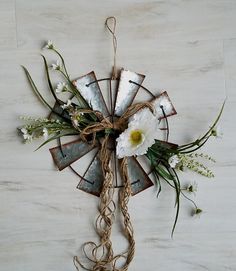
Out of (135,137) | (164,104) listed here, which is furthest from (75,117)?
(164,104)

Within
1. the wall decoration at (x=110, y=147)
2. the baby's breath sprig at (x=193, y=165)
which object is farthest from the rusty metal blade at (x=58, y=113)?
the baby's breath sprig at (x=193, y=165)

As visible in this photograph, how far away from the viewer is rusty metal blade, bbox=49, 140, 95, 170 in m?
1.44

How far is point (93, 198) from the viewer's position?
144cm

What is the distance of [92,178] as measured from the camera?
1.44 metres

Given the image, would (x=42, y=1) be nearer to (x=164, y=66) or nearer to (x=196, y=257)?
(x=164, y=66)

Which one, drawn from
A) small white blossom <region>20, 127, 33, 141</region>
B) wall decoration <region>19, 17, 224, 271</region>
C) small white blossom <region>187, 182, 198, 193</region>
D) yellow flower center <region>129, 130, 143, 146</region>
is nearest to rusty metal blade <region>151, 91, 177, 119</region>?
wall decoration <region>19, 17, 224, 271</region>

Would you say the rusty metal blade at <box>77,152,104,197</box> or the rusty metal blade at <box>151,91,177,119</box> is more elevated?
the rusty metal blade at <box>151,91,177,119</box>

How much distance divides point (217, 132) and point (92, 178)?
0.48 meters

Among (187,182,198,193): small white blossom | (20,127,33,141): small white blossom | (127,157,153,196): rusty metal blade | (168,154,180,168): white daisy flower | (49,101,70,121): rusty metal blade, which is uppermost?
(49,101,70,121): rusty metal blade

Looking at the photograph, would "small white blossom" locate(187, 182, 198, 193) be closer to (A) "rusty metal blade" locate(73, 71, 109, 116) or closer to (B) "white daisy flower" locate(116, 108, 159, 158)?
(B) "white daisy flower" locate(116, 108, 159, 158)

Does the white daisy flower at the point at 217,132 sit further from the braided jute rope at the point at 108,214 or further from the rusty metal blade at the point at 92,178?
the rusty metal blade at the point at 92,178

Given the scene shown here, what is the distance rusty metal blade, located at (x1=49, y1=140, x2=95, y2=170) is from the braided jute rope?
0.17 feet

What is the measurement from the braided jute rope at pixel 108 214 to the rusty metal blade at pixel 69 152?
0.17 ft

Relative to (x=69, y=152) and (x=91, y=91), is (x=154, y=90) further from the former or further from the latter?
(x=69, y=152)
